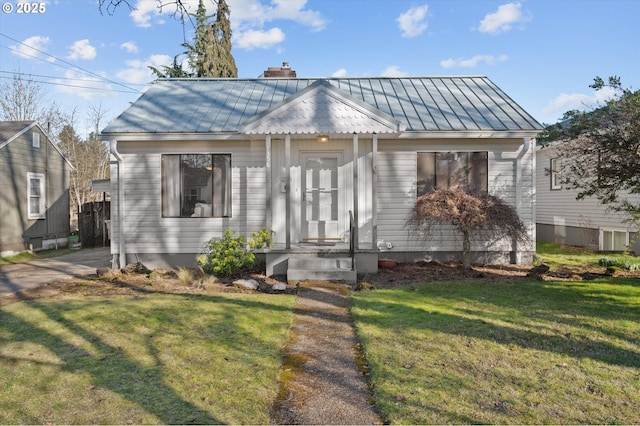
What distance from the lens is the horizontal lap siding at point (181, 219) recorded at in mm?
10258

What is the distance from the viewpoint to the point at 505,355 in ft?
14.1

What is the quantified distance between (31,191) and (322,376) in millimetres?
16436

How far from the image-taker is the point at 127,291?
784 cm

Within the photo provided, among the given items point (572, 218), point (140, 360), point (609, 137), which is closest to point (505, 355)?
point (140, 360)

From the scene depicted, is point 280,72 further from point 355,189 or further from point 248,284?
point 248,284

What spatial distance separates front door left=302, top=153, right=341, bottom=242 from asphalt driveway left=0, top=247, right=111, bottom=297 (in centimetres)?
543

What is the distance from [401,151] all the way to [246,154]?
3.78 meters

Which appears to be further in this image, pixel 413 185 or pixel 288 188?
pixel 413 185

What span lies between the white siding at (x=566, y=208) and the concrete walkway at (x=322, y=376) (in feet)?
34.9

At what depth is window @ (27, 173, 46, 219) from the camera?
1585 cm

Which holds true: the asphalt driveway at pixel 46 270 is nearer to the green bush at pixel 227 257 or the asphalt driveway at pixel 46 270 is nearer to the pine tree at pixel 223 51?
the green bush at pixel 227 257

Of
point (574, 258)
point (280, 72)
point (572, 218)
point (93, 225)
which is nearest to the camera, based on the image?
point (574, 258)

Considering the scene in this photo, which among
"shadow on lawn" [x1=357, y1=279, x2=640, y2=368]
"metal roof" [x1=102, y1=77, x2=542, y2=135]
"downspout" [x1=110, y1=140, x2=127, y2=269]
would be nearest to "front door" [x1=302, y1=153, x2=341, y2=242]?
"metal roof" [x1=102, y1=77, x2=542, y2=135]

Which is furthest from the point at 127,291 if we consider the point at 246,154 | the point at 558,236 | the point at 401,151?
the point at 558,236
